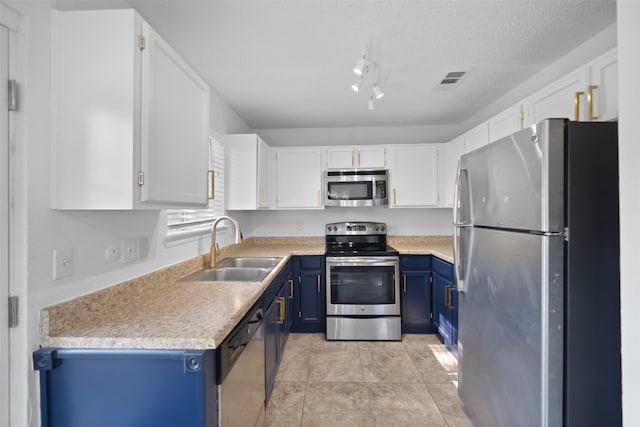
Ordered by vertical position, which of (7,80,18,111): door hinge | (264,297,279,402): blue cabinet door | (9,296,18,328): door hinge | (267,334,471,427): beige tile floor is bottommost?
(267,334,471,427): beige tile floor

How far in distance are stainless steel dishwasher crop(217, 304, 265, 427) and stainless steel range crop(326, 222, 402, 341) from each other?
1413mm

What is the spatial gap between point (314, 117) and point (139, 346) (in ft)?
9.40

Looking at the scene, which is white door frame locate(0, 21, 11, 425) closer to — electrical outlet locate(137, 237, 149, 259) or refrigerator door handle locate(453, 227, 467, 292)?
electrical outlet locate(137, 237, 149, 259)

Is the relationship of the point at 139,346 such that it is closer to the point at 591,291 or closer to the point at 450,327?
the point at 591,291

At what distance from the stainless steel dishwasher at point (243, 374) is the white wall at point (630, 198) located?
1.39 meters

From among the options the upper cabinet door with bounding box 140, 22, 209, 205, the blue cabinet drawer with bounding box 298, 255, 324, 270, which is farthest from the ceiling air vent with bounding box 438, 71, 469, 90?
the blue cabinet drawer with bounding box 298, 255, 324, 270

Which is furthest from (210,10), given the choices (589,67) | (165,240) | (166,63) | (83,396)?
(589,67)

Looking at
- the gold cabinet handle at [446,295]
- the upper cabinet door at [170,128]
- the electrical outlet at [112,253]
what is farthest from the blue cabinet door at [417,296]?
the electrical outlet at [112,253]

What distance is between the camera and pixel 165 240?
1846 millimetres

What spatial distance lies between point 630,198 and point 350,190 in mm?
2527

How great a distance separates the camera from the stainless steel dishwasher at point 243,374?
1137mm

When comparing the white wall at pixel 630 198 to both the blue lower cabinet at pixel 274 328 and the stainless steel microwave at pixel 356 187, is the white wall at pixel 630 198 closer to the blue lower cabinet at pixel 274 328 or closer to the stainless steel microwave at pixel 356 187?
the blue lower cabinet at pixel 274 328

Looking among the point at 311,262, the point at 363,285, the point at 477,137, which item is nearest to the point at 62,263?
the point at 311,262

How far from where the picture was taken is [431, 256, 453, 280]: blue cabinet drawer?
2.66 metres
